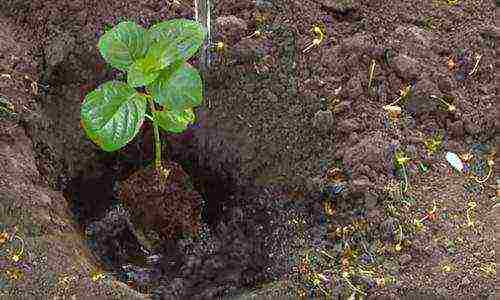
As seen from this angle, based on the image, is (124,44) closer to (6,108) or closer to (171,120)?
(171,120)

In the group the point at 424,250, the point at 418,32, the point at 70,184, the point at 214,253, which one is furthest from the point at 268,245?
the point at 418,32

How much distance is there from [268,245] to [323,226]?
0.48ft

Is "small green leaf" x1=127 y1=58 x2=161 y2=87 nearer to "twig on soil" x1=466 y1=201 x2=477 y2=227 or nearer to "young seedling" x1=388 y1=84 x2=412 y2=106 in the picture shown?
"young seedling" x1=388 y1=84 x2=412 y2=106

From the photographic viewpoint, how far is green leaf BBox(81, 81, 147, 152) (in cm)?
160

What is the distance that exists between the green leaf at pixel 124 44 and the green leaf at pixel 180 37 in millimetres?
29

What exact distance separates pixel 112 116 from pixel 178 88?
5.8 inches

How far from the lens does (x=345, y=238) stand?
1778 millimetres

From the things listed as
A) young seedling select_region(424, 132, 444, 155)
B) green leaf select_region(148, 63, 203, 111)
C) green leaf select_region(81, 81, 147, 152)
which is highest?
green leaf select_region(148, 63, 203, 111)

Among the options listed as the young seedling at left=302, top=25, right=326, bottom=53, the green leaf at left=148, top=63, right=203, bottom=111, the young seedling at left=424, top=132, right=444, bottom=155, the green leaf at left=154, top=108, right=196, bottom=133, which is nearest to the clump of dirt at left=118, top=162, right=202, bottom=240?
the green leaf at left=154, top=108, right=196, bottom=133

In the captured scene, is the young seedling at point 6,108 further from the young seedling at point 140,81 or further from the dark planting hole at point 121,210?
the young seedling at point 140,81

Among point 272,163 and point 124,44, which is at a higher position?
point 124,44

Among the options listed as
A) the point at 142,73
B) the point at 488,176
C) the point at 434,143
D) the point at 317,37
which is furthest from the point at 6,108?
the point at 488,176

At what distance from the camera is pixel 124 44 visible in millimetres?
1686

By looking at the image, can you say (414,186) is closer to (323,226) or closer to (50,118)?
(323,226)
